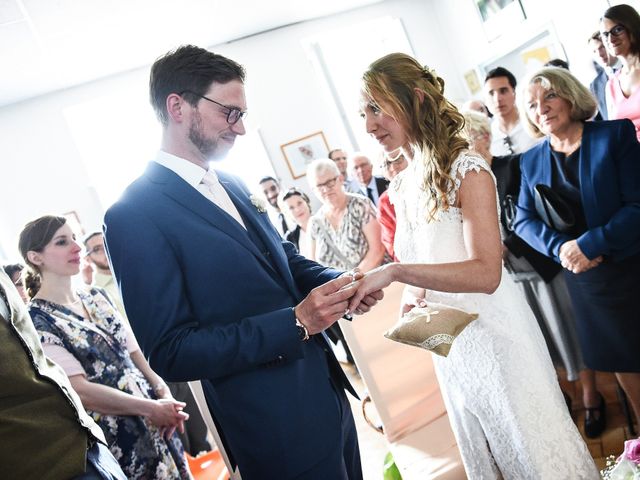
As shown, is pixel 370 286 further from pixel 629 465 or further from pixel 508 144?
pixel 508 144

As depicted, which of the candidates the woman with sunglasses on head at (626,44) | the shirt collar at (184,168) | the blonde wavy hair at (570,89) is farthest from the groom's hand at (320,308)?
the woman with sunglasses on head at (626,44)

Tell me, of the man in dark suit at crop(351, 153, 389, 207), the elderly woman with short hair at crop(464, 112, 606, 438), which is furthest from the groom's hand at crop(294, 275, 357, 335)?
the man in dark suit at crop(351, 153, 389, 207)

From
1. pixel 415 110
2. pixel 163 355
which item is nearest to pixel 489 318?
pixel 415 110

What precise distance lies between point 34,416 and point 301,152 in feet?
21.7

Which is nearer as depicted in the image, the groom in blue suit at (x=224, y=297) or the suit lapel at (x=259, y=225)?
the groom in blue suit at (x=224, y=297)

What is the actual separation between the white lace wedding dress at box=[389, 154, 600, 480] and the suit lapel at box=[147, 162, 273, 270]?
2.04 feet

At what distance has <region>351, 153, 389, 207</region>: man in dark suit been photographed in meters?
4.44

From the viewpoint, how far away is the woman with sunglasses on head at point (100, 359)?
6.35 ft

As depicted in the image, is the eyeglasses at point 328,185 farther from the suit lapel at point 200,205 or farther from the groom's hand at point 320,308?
the groom's hand at point 320,308

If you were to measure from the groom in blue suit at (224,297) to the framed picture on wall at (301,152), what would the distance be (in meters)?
5.99

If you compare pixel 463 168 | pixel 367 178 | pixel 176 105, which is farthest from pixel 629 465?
pixel 367 178

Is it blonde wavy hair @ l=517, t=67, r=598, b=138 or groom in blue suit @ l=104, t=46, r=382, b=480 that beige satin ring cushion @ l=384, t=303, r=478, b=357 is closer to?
groom in blue suit @ l=104, t=46, r=382, b=480

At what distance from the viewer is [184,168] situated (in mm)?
1405

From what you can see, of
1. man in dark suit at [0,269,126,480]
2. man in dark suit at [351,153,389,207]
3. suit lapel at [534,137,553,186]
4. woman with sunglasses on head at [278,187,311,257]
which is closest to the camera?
man in dark suit at [0,269,126,480]
